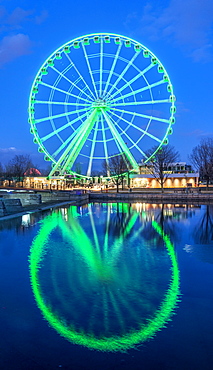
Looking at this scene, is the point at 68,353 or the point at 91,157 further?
the point at 91,157

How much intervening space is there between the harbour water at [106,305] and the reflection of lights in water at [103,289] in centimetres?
2

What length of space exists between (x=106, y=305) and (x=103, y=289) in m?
1.05

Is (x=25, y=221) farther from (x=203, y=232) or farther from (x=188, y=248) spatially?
(x=188, y=248)

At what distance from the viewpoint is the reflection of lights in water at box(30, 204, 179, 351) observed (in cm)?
597

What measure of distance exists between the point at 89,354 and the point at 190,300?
2.97 metres

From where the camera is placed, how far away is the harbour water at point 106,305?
16.9ft

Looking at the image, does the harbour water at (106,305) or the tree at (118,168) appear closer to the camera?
the harbour water at (106,305)

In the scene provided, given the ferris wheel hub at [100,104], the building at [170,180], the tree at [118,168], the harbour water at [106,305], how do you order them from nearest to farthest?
the harbour water at [106,305] < the ferris wheel hub at [100,104] < the tree at [118,168] < the building at [170,180]

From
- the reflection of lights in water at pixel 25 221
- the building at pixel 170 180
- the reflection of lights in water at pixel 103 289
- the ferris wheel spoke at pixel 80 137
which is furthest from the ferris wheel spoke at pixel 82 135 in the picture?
the reflection of lights in water at pixel 103 289

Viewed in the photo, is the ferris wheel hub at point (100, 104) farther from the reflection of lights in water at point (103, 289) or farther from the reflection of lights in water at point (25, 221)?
the reflection of lights in water at point (103, 289)

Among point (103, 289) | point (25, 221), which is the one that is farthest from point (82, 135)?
point (103, 289)

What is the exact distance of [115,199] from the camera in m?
47.9

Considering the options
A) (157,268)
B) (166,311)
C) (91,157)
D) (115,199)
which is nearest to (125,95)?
(91,157)

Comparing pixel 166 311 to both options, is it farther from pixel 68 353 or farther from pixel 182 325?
pixel 68 353
